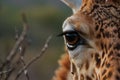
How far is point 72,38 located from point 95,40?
0.23 meters

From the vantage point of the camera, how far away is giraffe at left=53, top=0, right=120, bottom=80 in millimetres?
5039

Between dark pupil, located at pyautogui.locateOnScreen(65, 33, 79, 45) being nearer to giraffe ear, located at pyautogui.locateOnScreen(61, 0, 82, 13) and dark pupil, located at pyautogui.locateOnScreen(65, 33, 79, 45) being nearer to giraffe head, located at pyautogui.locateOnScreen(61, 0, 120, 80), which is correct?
giraffe head, located at pyautogui.locateOnScreen(61, 0, 120, 80)

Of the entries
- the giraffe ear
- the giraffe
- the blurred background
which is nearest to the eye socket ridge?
the giraffe

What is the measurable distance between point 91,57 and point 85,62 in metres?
0.09

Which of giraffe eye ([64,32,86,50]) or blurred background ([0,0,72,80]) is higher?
giraffe eye ([64,32,86,50])

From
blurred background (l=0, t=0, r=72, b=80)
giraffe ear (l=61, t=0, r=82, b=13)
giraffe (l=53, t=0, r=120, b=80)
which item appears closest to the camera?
giraffe (l=53, t=0, r=120, b=80)

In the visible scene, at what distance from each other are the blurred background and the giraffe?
28.6 feet

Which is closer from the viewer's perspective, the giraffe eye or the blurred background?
the giraffe eye

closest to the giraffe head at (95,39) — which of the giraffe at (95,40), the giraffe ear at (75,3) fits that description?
the giraffe at (95,40)

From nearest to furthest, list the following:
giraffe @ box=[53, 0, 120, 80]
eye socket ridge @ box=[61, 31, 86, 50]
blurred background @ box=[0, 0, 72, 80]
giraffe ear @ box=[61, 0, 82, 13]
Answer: giraffe @ box=[53, 0, 120, 80], eye socket ridge @ box=[61, 31, 86, 50], giraffe ear @ box=[61, 0, 82, 13], blurred background @ box=[0, 0, 72, 80]

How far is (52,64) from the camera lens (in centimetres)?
1581

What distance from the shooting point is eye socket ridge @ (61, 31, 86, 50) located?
5.31 metres

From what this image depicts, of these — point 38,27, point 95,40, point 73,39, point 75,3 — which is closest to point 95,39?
point 95,40

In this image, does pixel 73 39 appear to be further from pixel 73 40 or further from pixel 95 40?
pixel 95 40
